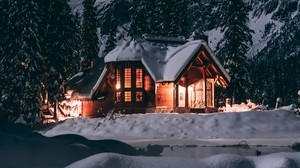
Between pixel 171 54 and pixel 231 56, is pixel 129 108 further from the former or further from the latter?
pixel 231 56

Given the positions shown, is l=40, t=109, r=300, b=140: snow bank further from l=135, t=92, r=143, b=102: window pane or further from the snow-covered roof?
l=135, t=92, r=143, b=102: window pane

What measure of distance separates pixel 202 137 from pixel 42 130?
11.8 meters

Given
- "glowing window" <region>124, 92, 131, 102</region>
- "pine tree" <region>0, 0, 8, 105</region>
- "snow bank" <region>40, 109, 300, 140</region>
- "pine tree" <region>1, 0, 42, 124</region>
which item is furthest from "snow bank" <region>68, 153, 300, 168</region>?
"glowing window" <region>124, 92, 131, 102</region>

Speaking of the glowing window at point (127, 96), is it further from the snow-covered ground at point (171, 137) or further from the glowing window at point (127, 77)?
the snow-covered ground at point (171, 137)

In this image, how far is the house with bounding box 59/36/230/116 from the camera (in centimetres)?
3862

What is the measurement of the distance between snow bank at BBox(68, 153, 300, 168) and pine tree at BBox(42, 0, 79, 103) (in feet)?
119

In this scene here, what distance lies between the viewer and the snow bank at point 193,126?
91.4 feet

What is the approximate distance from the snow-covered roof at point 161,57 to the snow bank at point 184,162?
3065 cm

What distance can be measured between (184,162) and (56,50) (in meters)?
37.1

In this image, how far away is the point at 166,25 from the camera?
59.0 metres

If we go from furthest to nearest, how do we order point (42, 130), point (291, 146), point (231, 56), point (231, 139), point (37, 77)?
point (231, 56), point (37, 77), point (42, 130), point (231, 139), point (291, 146)

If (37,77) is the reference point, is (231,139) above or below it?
below

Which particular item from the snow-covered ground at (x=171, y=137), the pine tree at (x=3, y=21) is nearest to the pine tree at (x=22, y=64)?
the pine tree at (x=3, y=21)

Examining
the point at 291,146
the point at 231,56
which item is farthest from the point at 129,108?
the point at 291,146
